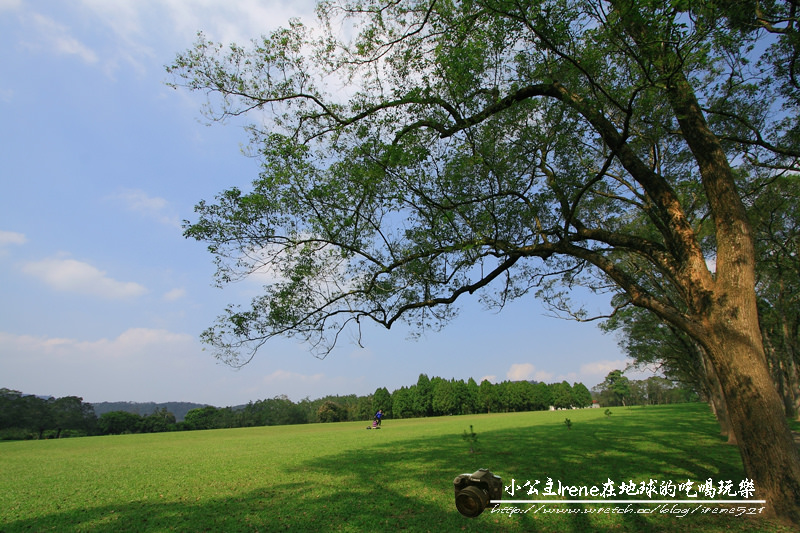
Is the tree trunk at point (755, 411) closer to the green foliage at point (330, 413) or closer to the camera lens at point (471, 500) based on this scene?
the camera lens at point (471, 500)

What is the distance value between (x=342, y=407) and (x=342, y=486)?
7069 centimetres

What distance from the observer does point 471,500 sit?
2193 millimetres

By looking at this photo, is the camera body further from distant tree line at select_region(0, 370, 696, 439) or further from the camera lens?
distant tree line at select_region(0, 370, 696, 439)

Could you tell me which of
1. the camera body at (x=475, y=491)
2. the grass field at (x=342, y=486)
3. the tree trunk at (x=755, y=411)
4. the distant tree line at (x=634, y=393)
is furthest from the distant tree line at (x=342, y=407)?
the camera body at (x=475, y=491)

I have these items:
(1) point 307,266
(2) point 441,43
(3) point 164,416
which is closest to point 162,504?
(1) point 307,266

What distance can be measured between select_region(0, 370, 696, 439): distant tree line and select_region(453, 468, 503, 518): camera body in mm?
53868

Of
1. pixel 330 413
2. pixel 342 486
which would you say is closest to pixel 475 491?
pixel 342 486

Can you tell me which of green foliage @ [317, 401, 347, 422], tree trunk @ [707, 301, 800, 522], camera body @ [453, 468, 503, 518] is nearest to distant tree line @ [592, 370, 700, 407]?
green foliage @ [317, 401, 347, 422]

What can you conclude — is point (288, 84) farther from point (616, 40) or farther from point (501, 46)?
point (616, 40)

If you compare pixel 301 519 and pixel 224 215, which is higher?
pixel 224 215

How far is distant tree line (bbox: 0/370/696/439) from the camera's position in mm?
46375

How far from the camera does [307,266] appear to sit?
966 cm

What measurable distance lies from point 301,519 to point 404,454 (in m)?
9.59

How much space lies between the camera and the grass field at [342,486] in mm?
7344
